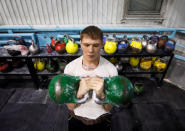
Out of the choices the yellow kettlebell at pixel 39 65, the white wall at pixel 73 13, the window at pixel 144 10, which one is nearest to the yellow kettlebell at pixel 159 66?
the white wall at pixel 73 13

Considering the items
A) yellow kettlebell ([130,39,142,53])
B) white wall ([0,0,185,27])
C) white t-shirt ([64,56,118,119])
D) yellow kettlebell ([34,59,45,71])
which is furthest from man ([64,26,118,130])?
white wall ([0,0,185,27])

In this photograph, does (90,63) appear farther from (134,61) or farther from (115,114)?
(134,61)

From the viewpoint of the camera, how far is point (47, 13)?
108 inches

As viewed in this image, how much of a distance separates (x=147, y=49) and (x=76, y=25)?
1.67m

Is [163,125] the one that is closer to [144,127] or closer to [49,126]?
[144,127]

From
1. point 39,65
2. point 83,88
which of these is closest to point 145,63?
point 83,88

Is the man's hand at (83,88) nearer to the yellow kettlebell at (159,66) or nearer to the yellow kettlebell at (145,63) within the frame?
the yellow kettlebell at (145,63)

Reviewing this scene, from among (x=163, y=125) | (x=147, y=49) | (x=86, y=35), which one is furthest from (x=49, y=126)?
(x=147, y=49)

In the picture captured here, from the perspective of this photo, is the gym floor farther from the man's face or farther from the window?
the window

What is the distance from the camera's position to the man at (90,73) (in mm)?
1049

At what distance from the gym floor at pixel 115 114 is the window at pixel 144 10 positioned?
1.68m

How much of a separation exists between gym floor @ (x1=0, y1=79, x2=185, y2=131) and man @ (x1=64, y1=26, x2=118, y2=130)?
713 mm

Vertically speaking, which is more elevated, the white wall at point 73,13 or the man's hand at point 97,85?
the white wall at point 73,13

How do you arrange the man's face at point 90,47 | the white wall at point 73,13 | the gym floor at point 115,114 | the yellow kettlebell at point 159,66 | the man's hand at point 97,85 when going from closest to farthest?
the man's hand at point 97,85
the man's face at point 90,47
the gym floor at point 115,114
the white wall at point 73,13
the yellow kettlebell at point 159,66
